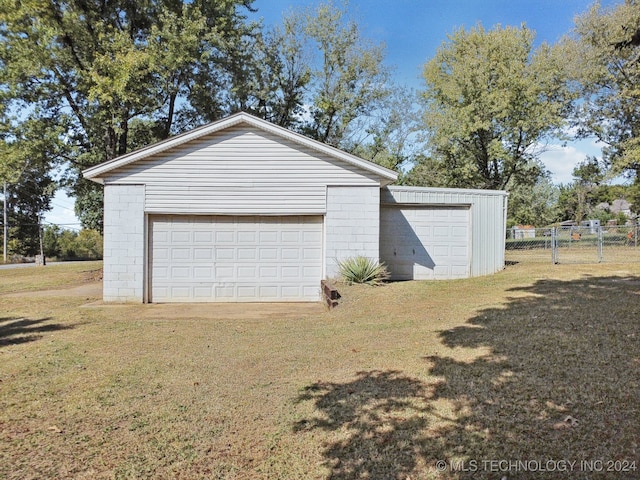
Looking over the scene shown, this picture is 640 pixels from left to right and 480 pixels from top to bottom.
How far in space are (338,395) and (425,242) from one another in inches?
329

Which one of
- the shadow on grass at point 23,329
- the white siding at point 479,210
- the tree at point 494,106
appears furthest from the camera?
the tree at point 494,106

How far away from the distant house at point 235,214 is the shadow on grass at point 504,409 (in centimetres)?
513

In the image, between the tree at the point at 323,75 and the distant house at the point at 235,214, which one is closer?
the distant house at the point at 235,214

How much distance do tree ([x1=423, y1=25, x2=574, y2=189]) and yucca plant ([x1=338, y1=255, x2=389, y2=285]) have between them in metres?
17.5

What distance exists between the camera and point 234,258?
33.4 ft

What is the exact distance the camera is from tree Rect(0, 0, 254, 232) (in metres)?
13.9

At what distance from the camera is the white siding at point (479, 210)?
11500 millimetres

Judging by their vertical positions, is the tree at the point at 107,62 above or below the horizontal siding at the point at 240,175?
above

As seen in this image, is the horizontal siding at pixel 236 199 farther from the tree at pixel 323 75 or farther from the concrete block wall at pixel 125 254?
the tree at pixel 323 75

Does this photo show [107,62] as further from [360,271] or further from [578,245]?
[578,245]

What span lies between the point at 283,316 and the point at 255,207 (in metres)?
3.07

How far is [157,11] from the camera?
54.5ft

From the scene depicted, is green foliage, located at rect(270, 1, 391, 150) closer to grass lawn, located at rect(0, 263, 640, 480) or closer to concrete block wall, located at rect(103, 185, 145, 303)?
concrete block wall, located at rect(103, 185, 145, 303)

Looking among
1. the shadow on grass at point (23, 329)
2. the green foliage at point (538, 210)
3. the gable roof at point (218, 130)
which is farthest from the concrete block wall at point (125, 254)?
the green foliage at point (538, 210)
